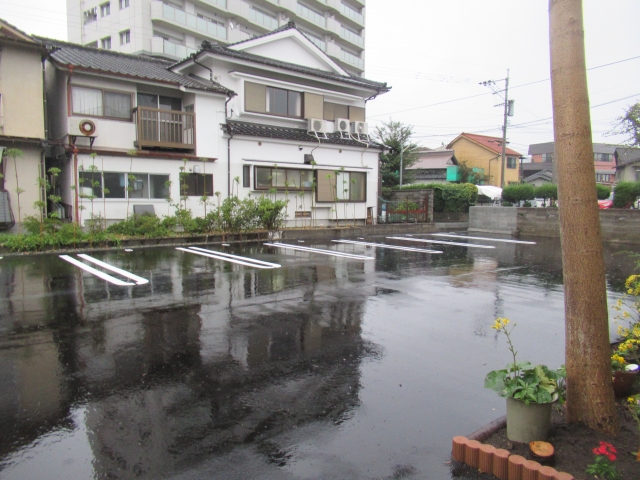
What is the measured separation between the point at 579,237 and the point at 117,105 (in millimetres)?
14189

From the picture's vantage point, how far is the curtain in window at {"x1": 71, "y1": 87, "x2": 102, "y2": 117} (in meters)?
13.1

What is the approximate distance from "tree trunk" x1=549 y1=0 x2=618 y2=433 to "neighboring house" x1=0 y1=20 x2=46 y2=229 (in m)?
13.3

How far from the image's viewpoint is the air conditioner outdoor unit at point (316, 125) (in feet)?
59.3

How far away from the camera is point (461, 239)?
52.5 ft

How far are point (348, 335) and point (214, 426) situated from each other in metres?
2.22

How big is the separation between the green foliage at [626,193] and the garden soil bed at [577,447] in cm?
1639

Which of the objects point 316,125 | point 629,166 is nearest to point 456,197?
point 316,125

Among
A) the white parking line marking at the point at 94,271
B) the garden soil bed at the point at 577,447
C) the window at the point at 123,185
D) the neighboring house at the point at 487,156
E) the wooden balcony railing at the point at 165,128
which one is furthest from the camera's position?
the neighboring house at the point at 487,156

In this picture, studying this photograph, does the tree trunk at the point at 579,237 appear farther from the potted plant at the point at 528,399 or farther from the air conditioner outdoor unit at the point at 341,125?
the air conditioner outdoor unit at the point at 341,125

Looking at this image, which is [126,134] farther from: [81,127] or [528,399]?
[528,399]

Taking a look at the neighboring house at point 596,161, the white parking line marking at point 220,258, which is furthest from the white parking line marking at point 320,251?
the neighboring house at point 596,161

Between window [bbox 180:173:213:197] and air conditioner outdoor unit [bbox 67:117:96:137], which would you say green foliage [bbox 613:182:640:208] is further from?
air conditioner outdoor unit [bbox 67:117:96:137]

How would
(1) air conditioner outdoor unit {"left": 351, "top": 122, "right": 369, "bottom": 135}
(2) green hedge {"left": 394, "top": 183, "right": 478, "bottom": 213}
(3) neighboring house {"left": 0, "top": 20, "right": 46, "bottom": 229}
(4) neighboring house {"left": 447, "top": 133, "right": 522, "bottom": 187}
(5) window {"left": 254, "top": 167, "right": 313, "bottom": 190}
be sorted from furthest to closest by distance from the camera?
(4) neighboring house {"left": 447, "top": 133, "right": 522, "bottom": 187}
(2) green hedge {"left": 394, "top": 183, "right": 478, "bottom": 213}
(1) air conditioner outdoor unit {"left": 351, "top": 122, "right": 369, "bottom": 135}
(5) window {"left": 254, "top": 167, "right": 313, "bottom": 190}
(3) neighboring house {"left": 0, "top": 20, "right": 46, "bottom": 229}

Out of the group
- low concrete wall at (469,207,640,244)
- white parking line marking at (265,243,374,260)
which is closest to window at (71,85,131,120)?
white parking line marking at (265,243,374,260)
